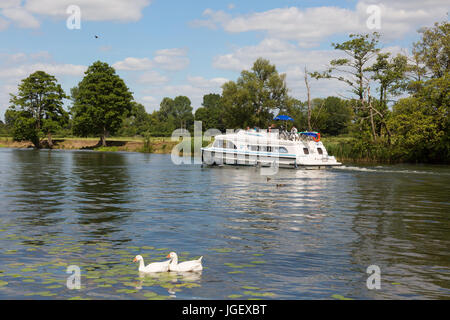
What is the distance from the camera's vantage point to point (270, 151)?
4944cm

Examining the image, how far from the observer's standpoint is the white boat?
48.1m

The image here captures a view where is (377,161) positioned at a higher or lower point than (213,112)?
lower

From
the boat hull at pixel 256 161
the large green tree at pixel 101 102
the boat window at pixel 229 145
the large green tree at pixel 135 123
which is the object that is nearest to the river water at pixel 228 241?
the boat hull at pixel 256 161

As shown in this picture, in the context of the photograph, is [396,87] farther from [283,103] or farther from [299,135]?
[283,103]

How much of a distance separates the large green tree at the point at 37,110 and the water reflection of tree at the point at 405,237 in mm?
86977

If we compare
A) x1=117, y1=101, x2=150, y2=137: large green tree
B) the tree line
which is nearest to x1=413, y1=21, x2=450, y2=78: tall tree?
the tree line

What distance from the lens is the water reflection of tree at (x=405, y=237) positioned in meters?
10.3

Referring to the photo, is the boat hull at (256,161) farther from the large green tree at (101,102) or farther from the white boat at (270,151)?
the large green tree at (101,102)

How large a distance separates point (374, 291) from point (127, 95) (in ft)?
322

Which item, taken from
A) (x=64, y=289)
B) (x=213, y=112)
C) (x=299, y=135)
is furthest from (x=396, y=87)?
(x=213, y=112)

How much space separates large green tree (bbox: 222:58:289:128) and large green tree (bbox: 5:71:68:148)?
122ft

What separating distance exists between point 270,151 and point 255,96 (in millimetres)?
56671
